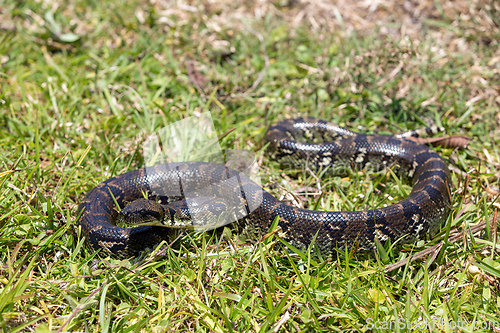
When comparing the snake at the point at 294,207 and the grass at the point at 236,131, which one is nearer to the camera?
the grass at the point at 236,131

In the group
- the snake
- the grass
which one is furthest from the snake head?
the grass

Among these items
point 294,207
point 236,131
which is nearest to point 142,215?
point 294,207

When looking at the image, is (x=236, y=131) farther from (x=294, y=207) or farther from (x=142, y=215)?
(x=142, y=215)

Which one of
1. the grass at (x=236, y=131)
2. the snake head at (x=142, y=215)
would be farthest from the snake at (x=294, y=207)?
the grass at (x=236, y=131)

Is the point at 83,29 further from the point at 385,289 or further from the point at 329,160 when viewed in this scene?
the point at 385,289

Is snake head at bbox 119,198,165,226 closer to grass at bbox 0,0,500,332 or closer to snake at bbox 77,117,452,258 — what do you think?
snake at bbox 77,117,452,258

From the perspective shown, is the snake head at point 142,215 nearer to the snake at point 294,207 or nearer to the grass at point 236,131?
the snake at point 294,207
